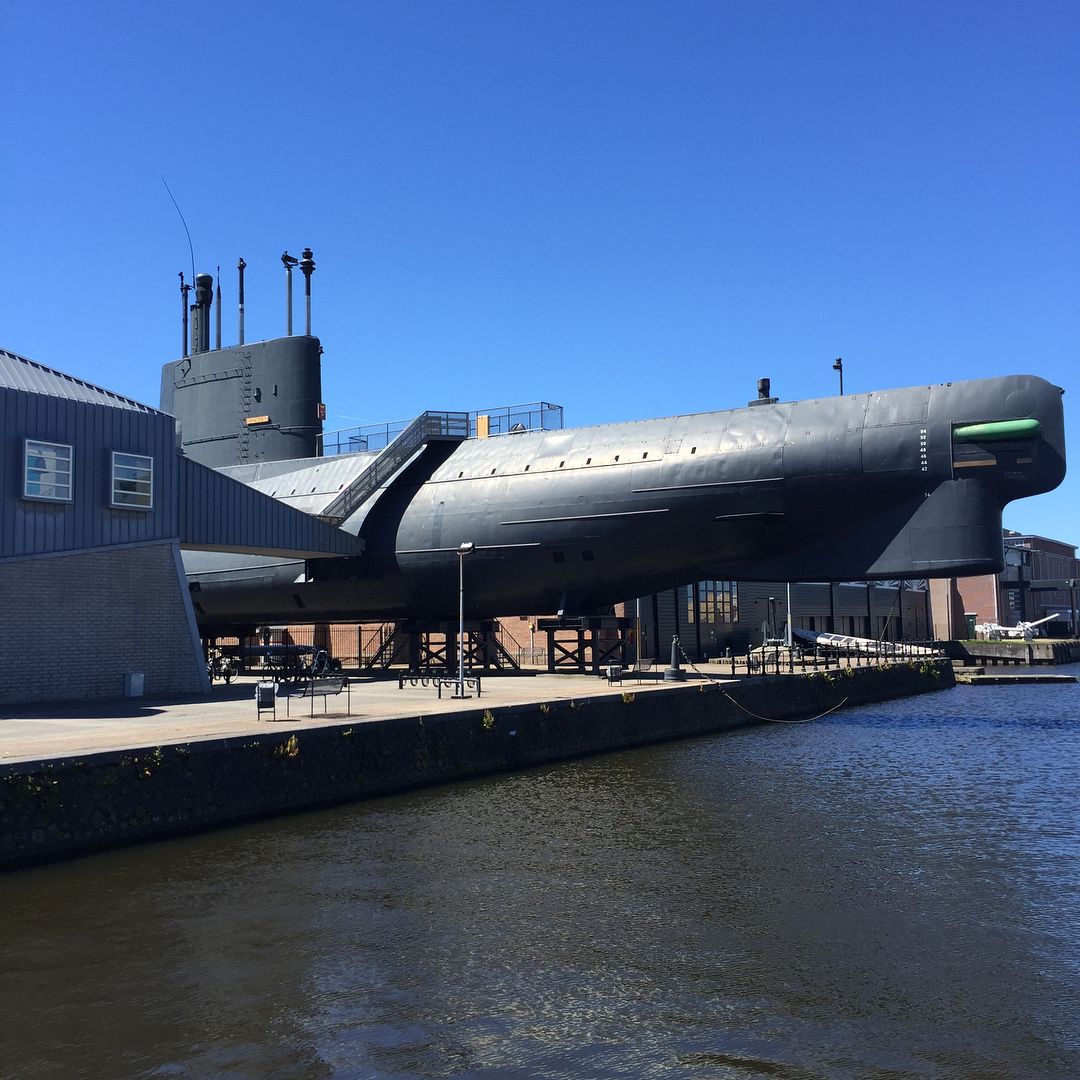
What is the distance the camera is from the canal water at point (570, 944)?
8117 millimetres

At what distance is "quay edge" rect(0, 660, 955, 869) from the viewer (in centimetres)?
1420

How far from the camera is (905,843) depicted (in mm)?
14844

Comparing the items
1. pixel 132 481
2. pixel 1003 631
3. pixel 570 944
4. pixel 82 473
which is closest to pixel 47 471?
pixel 82 473

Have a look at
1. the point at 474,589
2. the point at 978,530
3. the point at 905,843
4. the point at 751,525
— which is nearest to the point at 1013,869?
the point at 905,843

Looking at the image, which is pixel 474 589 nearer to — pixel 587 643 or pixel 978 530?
pixel 587 643

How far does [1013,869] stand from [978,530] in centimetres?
1510

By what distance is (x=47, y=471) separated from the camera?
77.8 feet

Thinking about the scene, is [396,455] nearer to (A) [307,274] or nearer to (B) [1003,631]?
(A) [307,274]

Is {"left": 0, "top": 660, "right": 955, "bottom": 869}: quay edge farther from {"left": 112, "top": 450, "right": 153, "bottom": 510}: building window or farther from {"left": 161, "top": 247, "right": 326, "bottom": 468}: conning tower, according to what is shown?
{"left": 161, "top": 247, "right": 326, "bottom": 468}: conning tower

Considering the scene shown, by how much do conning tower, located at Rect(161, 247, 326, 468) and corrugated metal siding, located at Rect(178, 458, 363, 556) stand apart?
761 cm

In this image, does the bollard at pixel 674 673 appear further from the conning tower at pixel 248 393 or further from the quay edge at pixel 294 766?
the conning tower at pixel 248 393

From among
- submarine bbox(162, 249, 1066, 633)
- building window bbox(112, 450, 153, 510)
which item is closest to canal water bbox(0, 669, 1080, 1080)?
submarine bbox(162, 249, 1066, 633)

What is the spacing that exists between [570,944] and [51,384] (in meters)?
20.1

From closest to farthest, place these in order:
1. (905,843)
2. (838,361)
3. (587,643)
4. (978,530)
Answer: (905,843), (978,530), (587,643), (838,361)
